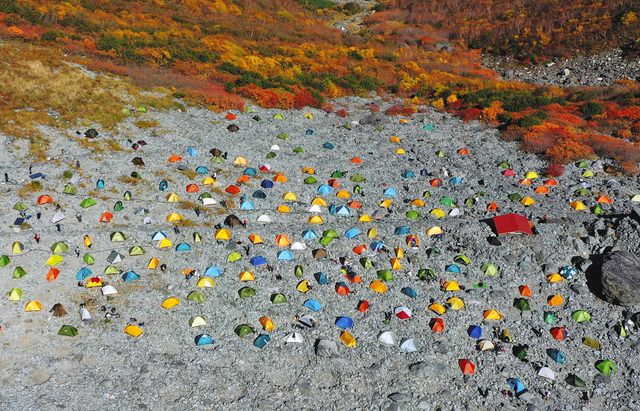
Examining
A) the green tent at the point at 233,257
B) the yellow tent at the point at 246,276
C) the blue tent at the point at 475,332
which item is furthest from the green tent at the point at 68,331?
the blue tent at the point at 475,332

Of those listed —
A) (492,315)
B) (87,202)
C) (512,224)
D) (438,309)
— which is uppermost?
(512,224)

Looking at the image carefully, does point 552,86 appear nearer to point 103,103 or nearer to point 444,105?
point 444,105

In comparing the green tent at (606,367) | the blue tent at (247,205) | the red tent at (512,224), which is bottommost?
the blue tent at (247,205)

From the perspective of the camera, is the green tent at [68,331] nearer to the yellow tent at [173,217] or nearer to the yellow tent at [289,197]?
the yellow tent at [173,217]

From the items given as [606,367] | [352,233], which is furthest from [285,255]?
[606,367]

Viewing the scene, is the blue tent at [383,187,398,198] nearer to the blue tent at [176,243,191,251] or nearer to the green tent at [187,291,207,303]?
the blue tent at [176,243,191,251]

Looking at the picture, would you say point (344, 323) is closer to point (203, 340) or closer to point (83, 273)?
point (203, 340)
